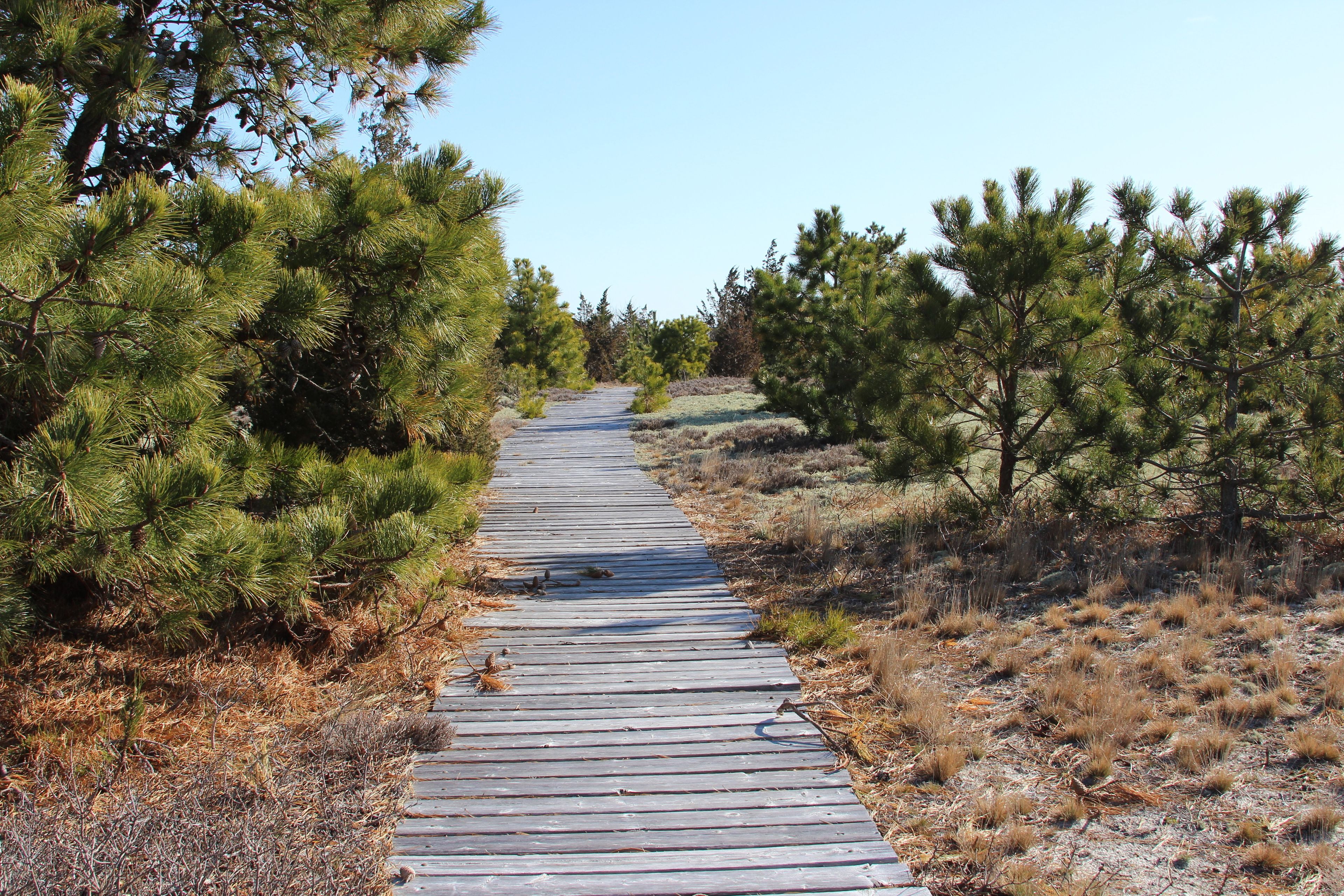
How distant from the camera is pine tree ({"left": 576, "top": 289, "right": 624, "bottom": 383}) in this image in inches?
1694

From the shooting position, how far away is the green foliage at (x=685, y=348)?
32.8 metres

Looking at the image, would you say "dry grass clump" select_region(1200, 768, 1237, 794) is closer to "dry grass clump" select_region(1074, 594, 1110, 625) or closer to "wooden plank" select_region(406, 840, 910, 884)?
"wooden plank" select_region(406, 840, 910, 884)

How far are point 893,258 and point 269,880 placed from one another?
6669 millimetres

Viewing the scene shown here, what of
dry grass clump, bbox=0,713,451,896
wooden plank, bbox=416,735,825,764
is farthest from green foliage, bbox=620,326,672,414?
dry grass clump, bbox=0,713,451,896

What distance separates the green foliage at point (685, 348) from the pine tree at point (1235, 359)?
25.8m

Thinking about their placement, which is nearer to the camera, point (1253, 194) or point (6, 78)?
point (6, 78)

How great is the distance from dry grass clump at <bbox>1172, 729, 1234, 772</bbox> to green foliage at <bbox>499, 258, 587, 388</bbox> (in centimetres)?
2443

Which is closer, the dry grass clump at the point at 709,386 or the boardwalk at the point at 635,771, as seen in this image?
the boardwalk at the point at 635,771

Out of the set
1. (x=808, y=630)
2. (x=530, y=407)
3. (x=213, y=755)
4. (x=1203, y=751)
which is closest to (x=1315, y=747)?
(x=1203, y=751)

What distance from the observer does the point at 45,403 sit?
118 inches

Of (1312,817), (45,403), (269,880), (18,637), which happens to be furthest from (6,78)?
(1312,817)

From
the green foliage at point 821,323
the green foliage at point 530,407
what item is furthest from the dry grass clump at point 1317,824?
the green foliage at point 530,407

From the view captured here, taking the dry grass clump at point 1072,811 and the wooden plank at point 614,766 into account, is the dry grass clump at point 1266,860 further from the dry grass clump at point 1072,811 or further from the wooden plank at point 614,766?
the wooden plank at point 614,766

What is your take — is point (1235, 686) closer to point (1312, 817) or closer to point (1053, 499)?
point (1312, 817)
